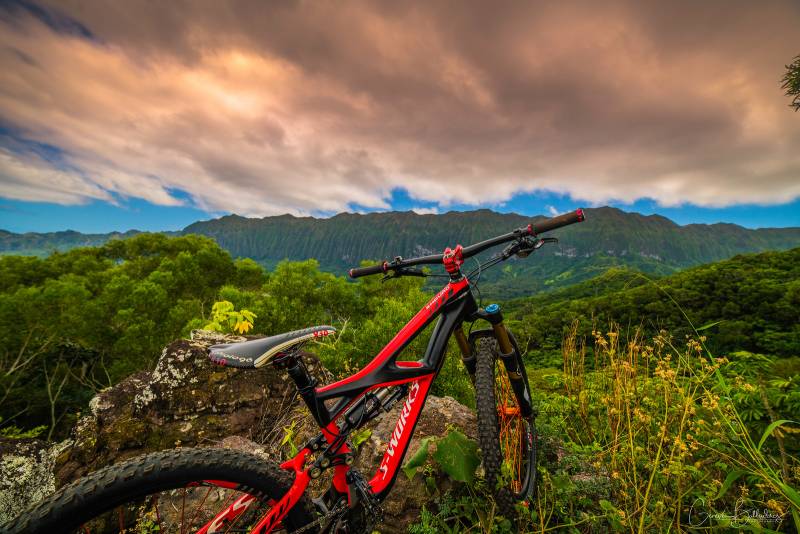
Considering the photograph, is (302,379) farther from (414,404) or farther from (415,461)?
(415,461)

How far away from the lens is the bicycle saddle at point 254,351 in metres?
1.97

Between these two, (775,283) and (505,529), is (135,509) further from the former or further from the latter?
(775,283)

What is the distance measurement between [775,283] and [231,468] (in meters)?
36.8

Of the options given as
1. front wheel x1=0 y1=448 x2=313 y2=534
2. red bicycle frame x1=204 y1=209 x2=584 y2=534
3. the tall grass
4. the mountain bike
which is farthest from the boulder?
the tall grass

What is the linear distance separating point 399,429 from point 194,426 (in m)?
2.94

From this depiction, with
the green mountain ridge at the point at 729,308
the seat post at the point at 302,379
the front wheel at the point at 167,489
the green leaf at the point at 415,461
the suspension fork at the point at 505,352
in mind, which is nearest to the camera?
the front wheel at the point at 167,489

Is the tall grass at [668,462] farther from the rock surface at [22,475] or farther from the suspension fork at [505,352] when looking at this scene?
the rock surface at [22,475]

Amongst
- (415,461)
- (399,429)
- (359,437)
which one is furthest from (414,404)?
(359,437)

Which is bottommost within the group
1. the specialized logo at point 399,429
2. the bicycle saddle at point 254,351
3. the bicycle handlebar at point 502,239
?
the specialized logo at point 399,429

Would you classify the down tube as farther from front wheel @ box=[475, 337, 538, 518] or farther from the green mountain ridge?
the green mountain ridge

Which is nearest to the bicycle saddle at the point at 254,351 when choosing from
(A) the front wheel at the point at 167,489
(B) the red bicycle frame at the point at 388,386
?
(B) the red bicycle frame at the point at 388,386

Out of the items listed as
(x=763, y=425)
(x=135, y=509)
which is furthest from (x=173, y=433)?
(x=763, y=425)

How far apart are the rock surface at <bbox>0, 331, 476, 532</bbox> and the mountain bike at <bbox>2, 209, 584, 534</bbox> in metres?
0.68

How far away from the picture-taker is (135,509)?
9.15 ft
